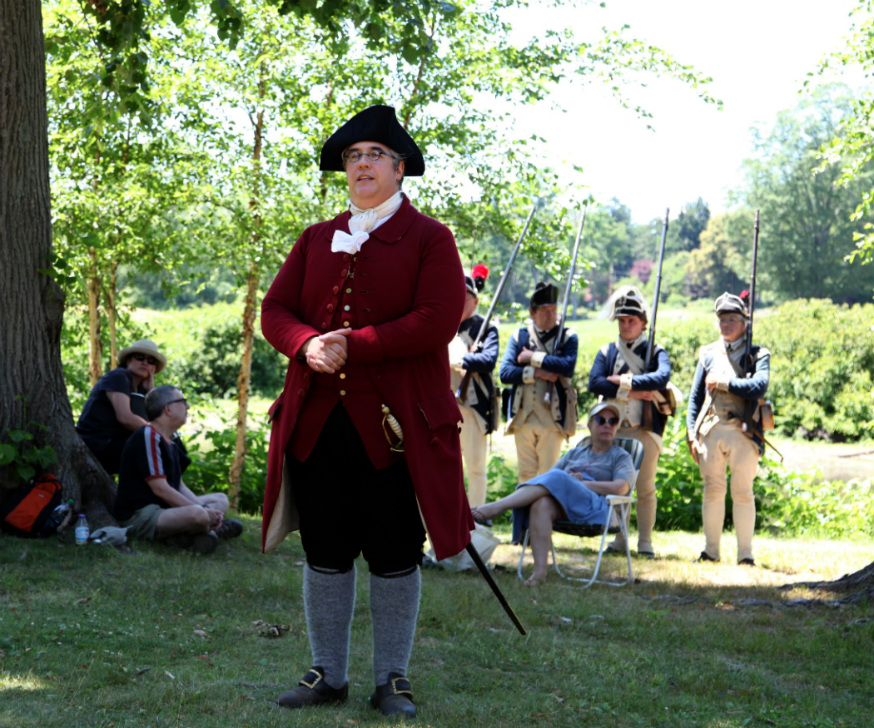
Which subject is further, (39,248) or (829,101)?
(829,101)

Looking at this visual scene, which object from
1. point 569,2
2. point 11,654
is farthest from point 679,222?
point 11,654

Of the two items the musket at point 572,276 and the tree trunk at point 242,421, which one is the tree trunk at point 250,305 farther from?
the musket at point 572,276

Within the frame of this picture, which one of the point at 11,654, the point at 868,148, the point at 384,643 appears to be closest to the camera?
the point at 384,643

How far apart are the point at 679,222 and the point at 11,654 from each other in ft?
359

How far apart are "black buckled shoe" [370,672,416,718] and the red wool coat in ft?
1.73

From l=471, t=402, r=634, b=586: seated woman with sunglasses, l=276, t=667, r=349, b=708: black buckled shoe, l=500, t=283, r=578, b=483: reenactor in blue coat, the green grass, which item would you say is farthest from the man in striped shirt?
l=276, t=667, r=349, b=708: black buckled shoe

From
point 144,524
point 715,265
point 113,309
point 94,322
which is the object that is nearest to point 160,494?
point 144,524

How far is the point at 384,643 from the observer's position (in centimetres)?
348

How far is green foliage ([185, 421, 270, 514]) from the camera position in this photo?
31.2 ft

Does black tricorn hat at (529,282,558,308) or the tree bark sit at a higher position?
black tricorn hat at (529,282,558,308)

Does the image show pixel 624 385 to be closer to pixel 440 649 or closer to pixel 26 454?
pixel 440 649

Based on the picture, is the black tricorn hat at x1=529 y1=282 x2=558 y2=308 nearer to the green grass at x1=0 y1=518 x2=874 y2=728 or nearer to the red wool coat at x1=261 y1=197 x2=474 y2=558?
the green grass at x1=0 y1=518 x2=874 y2=728

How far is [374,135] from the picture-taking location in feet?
11.3

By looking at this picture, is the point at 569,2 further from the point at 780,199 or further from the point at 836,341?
the point at 780,199
